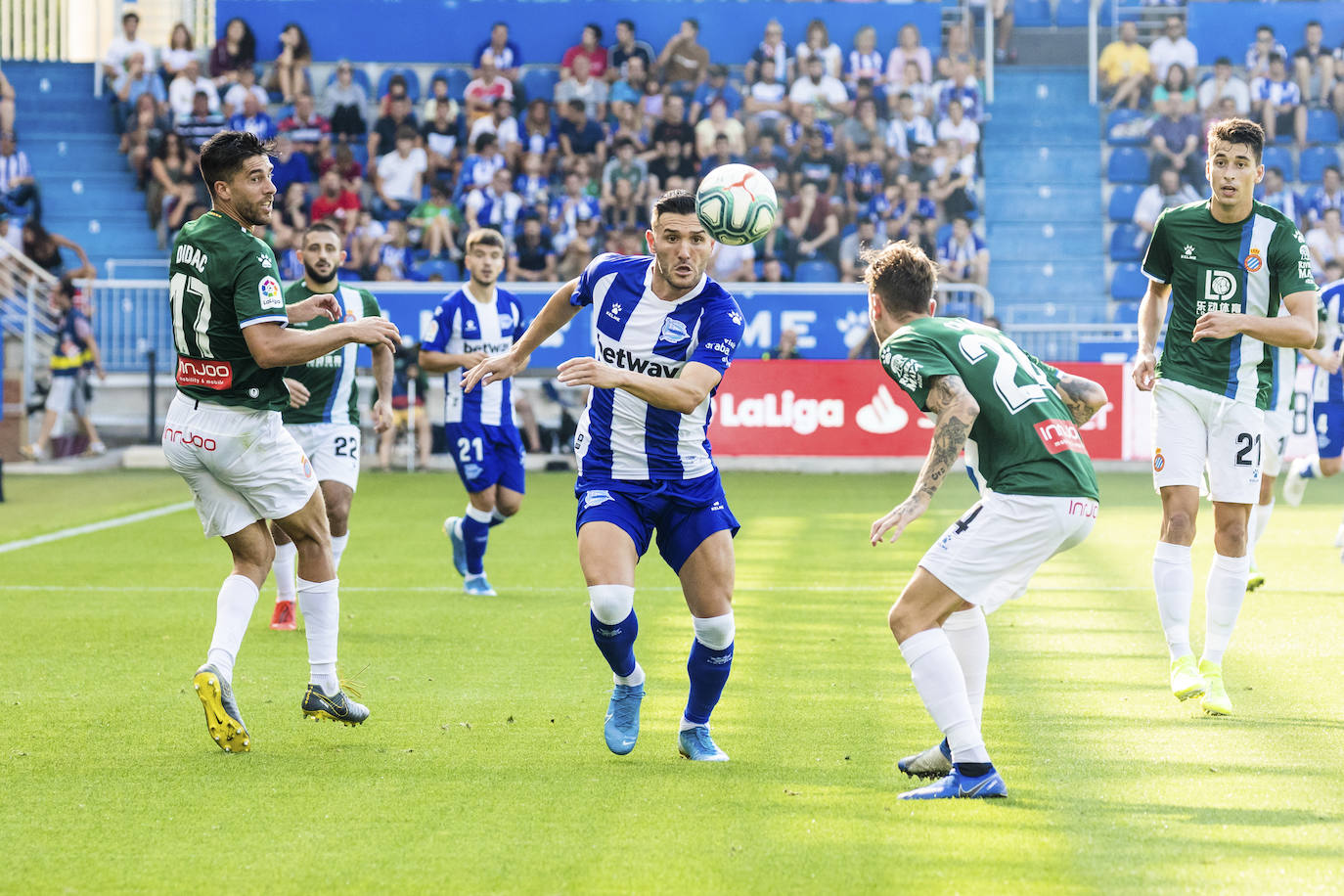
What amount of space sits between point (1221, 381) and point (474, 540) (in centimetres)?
497

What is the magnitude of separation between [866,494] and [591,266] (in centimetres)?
1112

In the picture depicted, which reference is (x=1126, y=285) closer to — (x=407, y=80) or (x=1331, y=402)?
(x=407, y=80)

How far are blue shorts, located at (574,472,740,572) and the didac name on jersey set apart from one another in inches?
16.1

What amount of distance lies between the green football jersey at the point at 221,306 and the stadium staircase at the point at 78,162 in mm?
19006

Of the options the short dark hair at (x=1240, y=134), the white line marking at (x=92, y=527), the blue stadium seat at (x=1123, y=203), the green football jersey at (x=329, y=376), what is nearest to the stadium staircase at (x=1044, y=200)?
the blue stadium seat at (x=1123, y=203)

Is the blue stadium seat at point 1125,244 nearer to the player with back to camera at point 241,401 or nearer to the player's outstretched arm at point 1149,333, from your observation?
the player's outstretched arm at point 1149,333

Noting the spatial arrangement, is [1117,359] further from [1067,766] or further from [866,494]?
[1067,766]

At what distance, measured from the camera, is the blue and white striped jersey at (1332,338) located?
11375 millimetres

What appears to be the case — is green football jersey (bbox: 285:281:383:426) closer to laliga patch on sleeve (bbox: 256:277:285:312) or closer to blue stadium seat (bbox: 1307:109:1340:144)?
laliga patch on sleeve (bbox: 256:277:285:312)

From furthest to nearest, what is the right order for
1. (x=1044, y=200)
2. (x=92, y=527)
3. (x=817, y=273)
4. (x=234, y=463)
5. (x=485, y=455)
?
1. (x=1044, y=200)
2. (x=817, y=273)
3. (x=92, y=527)
4. (x=485, y=455)
5. (x=234, y=463)

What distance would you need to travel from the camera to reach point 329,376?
9.05 metres

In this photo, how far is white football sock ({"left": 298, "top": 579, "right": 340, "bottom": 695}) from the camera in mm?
6188

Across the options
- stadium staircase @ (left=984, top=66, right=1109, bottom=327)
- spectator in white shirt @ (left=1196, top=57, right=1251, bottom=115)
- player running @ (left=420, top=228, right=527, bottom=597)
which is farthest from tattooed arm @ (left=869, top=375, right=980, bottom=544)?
spectator in white shirt @ (left=1196, top=57, right=1251, bottom=115)

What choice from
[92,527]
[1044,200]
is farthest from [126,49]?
[1044,200]
